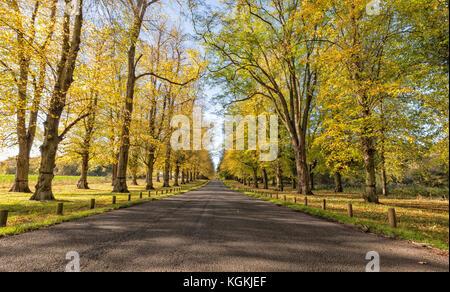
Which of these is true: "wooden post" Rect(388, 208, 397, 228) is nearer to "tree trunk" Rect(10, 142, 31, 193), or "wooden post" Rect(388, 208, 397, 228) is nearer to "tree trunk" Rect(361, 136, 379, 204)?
"tree trunk" Rect(361, 136, 379, 204)

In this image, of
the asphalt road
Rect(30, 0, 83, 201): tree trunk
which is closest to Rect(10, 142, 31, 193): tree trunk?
Rect(30, 0, 83, 201): tree trunk

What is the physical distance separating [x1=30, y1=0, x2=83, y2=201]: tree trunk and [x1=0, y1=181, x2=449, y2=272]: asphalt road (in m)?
8.13

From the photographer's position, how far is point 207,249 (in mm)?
4293

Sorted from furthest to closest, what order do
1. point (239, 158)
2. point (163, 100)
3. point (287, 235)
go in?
point (239, 158) → point (163, 100) → point (287, 235)

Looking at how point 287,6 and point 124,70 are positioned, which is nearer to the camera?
point 287,6

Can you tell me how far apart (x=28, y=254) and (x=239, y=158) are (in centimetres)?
3098

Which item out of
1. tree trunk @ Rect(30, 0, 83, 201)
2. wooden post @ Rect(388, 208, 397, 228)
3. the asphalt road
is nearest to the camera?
the asphalt road

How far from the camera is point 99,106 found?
1491 centimetres

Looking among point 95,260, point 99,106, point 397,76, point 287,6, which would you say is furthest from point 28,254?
point 287,6

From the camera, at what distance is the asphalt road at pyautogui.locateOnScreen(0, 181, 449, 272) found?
137 inches

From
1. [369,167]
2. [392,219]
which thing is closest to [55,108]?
[392,219]

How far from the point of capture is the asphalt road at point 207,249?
11.4ft
